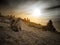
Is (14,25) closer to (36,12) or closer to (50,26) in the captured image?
(36,12)

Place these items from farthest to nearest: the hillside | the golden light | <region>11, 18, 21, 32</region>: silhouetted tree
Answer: the golden light
<region>11, 18, 21, 32</region>: silhouetted tree
the hillside

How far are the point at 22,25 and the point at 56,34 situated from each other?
4.00 feet

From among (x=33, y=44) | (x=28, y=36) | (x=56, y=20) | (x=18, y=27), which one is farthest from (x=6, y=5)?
(x=56, y=20)

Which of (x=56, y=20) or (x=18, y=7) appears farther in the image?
(x=56, y=20)

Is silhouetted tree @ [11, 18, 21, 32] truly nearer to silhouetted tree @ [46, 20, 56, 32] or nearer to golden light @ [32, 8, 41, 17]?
golden light @ [32, 8, 41, 17]

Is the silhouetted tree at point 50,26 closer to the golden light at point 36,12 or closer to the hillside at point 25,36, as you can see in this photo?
the hillside at point 25,36

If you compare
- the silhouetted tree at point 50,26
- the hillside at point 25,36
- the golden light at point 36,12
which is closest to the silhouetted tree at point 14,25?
the hillside at point 25,36

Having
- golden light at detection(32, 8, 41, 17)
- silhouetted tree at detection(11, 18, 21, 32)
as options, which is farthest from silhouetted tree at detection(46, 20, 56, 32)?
silhouetted tree at detection(11, 18, 21, 32)

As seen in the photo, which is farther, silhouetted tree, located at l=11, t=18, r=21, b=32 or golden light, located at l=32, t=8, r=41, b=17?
golden light, located at l=32, t=8, r=41, b=17

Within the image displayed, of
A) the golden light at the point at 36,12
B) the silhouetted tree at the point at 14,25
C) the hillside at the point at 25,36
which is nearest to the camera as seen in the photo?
the hillside at the point at 25,36

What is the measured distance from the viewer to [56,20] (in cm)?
414

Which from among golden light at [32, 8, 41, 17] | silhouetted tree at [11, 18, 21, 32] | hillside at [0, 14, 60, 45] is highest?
golden light at [32, 8, 41, 17]

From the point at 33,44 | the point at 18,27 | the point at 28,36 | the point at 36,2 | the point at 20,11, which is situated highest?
the point at 36,2

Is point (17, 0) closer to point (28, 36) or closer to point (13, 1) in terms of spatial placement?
point (13, 1)
